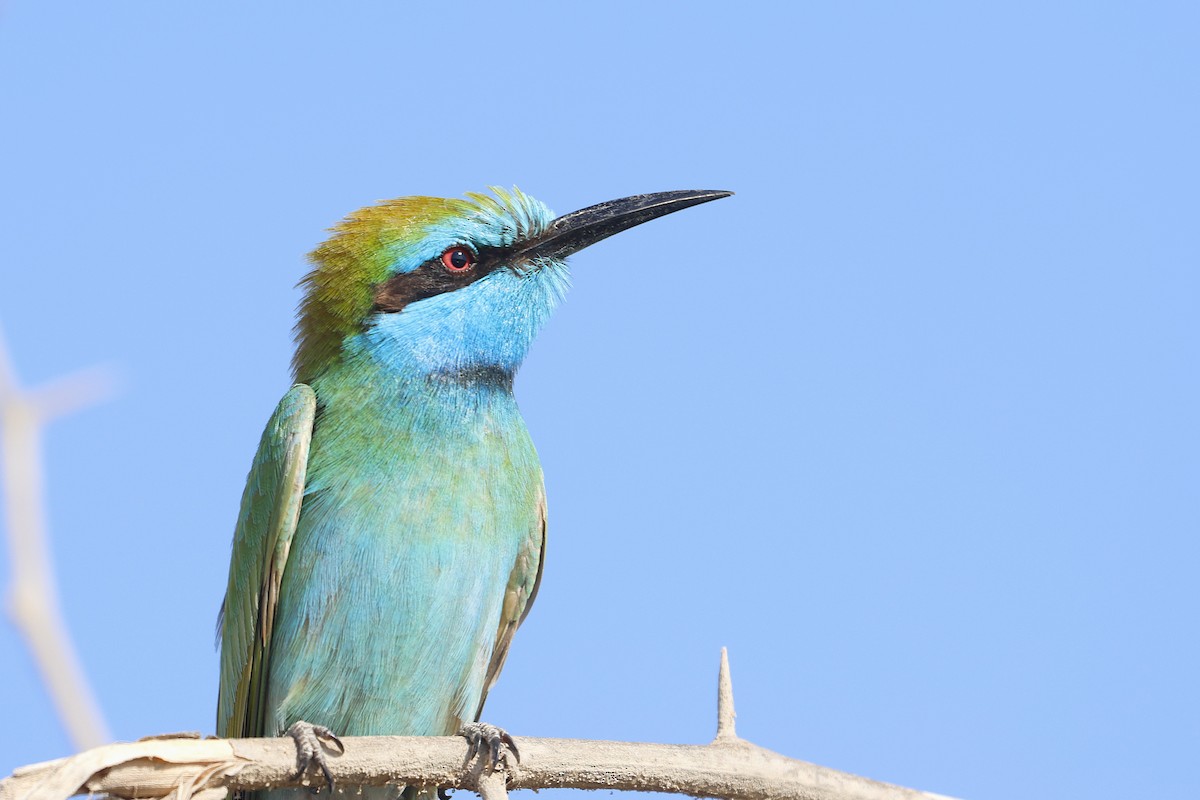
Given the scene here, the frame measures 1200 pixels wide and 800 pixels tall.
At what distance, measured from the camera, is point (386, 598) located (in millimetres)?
4684

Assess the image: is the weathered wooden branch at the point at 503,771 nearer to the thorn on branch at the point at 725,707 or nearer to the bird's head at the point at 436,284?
the thorn on branch at the point at 725,707

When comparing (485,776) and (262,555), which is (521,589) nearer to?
(262,555)

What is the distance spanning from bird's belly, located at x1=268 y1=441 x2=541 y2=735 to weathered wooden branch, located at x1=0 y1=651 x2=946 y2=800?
0.90 m

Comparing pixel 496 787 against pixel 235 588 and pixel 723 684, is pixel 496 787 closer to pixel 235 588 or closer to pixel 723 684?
pixel 723 684

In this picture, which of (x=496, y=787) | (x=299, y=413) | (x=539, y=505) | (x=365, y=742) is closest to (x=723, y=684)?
(x=496, y=787)

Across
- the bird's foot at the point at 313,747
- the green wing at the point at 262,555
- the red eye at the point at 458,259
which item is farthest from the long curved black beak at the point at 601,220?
the bird's foot at the point at 313,747

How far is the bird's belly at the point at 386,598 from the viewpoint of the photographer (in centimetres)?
470

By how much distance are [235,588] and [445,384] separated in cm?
115

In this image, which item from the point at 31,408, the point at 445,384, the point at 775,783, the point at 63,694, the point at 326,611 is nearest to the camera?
the point at 63,694

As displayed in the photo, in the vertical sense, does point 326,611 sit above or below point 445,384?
below

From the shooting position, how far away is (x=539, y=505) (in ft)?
17.3

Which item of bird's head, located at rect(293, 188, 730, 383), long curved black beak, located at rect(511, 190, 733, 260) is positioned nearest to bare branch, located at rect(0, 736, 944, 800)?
bird's head, located at rect(293, 188, 730, 383)

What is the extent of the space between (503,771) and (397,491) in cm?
126

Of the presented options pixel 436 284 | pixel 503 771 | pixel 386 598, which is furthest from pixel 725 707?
pixel 436 284
